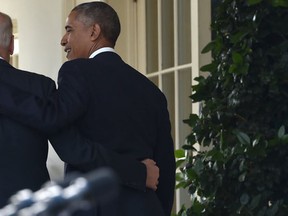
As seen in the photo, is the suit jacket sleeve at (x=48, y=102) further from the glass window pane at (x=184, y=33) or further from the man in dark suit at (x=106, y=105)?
the glass window pane at (x=184, y=33)

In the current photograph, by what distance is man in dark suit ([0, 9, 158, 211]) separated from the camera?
2.95m

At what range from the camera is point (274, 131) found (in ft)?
11.0

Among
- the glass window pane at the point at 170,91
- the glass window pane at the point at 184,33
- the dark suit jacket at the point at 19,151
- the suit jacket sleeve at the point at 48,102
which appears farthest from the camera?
the glass window pane at the point at 170,91

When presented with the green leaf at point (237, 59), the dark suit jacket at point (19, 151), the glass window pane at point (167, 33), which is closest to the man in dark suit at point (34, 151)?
the dark suit jacket at point (19, 151)

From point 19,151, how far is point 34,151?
0.06 meters

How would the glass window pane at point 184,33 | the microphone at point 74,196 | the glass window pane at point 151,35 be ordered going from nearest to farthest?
the microphone at point 74,196 → the glass window pane at point 184,33 → the glass window pane at point 151,35

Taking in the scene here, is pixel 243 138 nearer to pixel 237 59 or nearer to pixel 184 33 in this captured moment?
pixel 237 59

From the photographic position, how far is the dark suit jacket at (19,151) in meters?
2.99

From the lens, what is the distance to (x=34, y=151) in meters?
3.05

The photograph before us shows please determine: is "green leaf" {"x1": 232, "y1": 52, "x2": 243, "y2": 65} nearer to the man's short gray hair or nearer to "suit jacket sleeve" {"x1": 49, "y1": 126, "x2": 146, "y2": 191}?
"suit jacket sleeve" {"x1": 49, "y1": 126, "x2": 146, "y2": 191}

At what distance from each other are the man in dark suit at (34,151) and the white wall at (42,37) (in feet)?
8.28

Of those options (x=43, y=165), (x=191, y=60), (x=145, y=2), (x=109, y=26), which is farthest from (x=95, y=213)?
(x=145, y=2)

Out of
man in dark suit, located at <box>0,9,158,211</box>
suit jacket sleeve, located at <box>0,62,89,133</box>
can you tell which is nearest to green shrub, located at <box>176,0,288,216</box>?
A: man in dark suit, located at <box>0,9,158,211</box>

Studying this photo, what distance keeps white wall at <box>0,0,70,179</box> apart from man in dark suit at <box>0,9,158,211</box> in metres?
2.52
